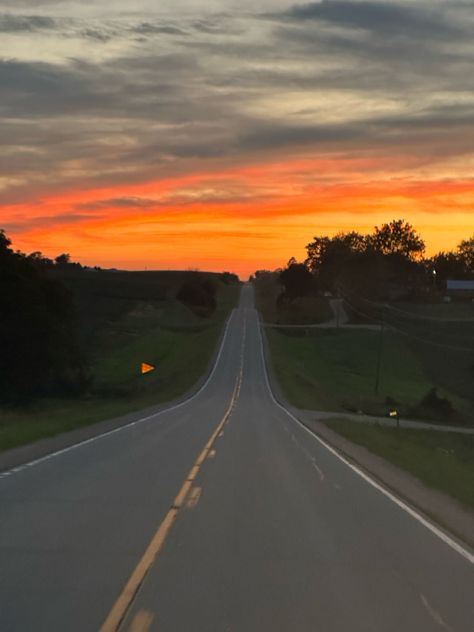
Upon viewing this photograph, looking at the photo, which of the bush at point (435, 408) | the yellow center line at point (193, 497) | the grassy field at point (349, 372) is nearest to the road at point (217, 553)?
the yellow center line at point (193, 497)

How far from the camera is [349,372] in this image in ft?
318

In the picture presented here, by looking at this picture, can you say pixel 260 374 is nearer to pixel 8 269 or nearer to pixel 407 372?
pixel 407 372

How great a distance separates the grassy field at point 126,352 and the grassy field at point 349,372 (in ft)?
27.2

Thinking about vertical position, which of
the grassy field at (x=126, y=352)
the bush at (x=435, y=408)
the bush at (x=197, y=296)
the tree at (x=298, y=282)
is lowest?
the bush at (x=435, y=408)

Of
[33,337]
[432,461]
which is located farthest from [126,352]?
[432,461]

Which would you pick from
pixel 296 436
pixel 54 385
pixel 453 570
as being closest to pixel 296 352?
pixel 54 385

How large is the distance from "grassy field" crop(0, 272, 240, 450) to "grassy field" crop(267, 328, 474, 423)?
27.2ft

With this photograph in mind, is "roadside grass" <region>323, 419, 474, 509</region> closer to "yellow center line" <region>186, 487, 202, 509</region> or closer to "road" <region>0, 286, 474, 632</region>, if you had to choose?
"road" <region>0, 286, 474, 632</region>

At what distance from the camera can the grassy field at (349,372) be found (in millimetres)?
71562

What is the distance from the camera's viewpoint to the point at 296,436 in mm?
33656

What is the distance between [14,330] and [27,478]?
137 feet

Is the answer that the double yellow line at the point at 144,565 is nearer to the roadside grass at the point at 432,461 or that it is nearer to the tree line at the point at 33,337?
the roadside grass at the point at 432,461

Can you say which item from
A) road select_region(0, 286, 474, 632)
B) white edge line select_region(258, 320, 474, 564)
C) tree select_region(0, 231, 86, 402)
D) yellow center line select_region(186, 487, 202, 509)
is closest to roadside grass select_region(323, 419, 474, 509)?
white edge line select_region(258, 320, 474, 564)

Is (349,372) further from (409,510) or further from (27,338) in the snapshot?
(409,510)
